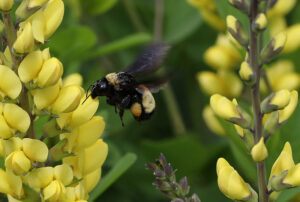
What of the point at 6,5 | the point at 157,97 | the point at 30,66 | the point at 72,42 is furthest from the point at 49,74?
the point at 157,97

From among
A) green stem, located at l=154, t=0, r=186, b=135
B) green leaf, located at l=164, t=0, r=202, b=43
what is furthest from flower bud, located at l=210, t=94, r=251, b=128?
green leaf, located at l=164, t=0, r=202, b=43

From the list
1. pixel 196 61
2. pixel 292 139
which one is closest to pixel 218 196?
pixel 292 139

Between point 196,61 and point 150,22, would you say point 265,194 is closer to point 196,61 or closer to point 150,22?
point 196,61

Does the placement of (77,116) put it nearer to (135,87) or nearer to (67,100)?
(67,100)

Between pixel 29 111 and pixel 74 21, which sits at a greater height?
pixel 29 111

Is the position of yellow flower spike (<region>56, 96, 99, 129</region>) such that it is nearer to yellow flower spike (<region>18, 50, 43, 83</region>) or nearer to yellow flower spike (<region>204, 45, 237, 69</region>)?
yellow flower spike (<region>18, 50, 43, 83</region>)

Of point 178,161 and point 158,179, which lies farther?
point 178,161
